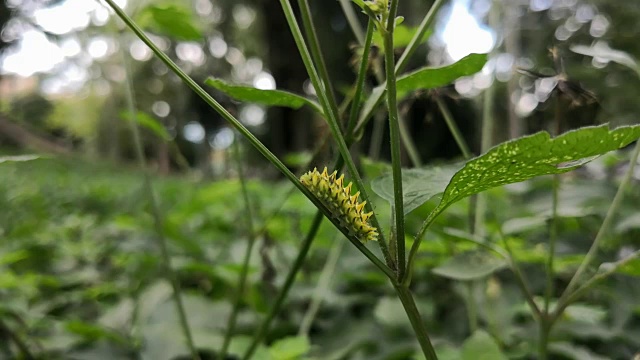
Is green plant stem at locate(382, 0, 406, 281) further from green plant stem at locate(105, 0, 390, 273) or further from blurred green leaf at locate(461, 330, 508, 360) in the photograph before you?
blurred green leaf at locate(461, 330, 508, 360)

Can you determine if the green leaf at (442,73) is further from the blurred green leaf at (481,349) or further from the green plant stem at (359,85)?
the blurred green leaf at (481,349)

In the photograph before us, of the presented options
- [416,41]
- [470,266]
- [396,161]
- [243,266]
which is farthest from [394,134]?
[243,266]

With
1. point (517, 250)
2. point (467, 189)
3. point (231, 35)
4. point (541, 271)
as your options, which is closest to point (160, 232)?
point (467, 189)

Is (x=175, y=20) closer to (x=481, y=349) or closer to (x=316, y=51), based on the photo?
(x=316, y=51)

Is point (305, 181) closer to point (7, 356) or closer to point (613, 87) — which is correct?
point (7, 356)

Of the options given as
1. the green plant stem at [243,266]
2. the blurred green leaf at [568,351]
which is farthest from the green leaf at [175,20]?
the blurred green leaf at [568,351]

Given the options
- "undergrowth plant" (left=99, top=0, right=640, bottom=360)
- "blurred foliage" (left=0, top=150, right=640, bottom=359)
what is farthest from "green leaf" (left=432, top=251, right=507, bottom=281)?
"undergrowth plant" (left=99, top=0, right=640, bottom=360)
